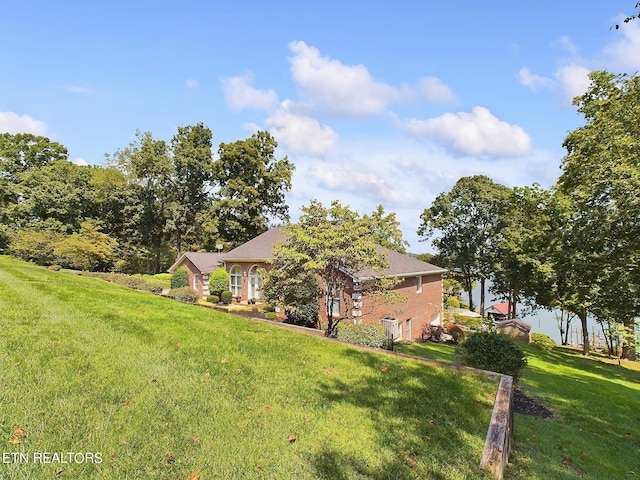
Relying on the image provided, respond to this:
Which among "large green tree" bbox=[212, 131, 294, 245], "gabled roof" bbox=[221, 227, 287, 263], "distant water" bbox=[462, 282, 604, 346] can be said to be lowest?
"distant water" bbox=[462, 282, 604, 346]

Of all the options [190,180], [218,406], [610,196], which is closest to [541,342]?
[610,196]

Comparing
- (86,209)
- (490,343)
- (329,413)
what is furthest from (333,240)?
(86,209)

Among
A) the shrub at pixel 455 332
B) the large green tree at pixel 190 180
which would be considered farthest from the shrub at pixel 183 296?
the shrub at pixel 455 332

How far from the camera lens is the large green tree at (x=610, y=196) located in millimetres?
12578

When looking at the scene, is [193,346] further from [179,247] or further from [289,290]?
[179,247]

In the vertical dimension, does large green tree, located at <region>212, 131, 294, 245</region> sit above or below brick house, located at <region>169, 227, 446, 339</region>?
above

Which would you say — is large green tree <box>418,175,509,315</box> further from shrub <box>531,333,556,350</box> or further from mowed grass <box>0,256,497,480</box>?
mowed grass <box>0,256,497,480</box>

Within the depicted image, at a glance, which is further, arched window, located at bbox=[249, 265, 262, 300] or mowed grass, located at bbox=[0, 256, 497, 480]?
arched window, located at bbox=[249, 265, 262, 300]

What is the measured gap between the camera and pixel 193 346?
7.17 metres

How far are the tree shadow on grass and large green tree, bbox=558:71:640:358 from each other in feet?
34.5

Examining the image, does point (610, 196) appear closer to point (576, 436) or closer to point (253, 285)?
point (576, 436)

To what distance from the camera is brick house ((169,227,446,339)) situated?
1693 cm

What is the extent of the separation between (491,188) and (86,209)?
149 feet

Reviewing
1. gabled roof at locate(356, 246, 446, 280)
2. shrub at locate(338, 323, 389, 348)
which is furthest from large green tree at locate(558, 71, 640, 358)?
shrub at locate(338, 323, 389, 348)
